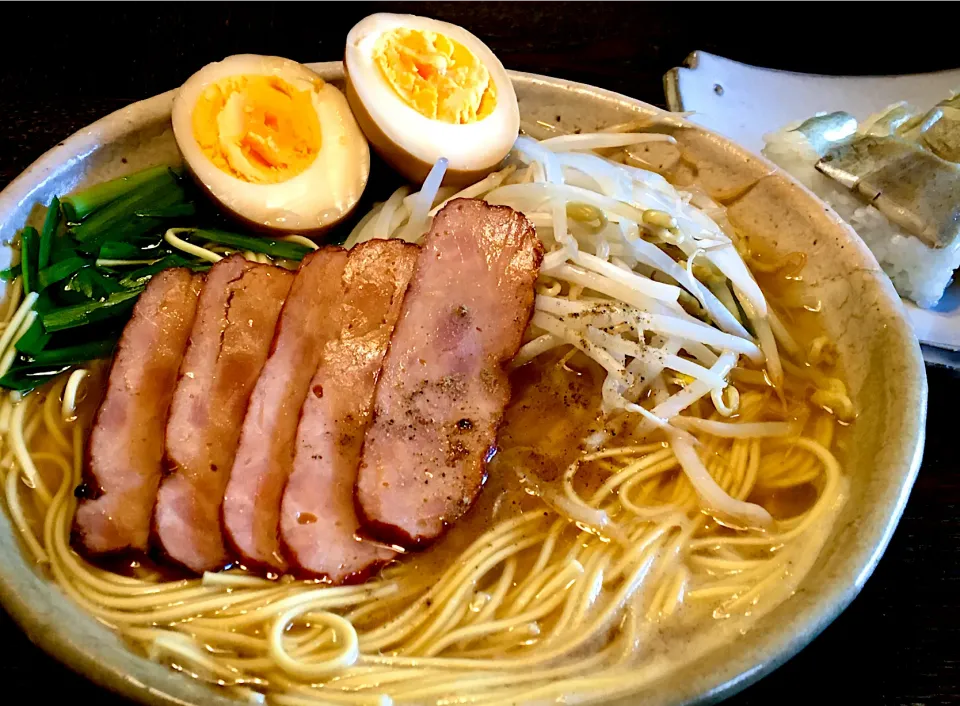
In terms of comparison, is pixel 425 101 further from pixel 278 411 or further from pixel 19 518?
pixel 19 518

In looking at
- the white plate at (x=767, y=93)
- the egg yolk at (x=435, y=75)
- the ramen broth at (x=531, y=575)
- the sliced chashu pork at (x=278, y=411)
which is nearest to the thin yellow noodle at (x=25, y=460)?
the ramen broth at (x=531, y=575)

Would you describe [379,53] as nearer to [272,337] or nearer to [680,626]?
[272,337]

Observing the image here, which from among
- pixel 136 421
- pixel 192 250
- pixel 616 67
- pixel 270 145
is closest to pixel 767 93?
pixel 616 67

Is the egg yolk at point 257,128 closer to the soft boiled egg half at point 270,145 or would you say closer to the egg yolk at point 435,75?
the soft boiled egg half at point 270,145

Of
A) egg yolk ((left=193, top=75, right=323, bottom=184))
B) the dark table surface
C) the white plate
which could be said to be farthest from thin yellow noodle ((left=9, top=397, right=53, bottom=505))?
the white plate

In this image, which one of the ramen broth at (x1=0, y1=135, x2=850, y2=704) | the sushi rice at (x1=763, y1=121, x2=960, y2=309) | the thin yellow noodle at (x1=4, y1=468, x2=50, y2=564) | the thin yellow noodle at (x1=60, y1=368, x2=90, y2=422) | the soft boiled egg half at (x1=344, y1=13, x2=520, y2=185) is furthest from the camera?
the sushi rice at (x1=763, y1=121, x2=960, y2=309)

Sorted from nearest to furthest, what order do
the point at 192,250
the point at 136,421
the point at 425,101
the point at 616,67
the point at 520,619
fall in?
the point at 520,619, the point at 136,421, the point at 192,250, the point at 425,101, the point at 616,67

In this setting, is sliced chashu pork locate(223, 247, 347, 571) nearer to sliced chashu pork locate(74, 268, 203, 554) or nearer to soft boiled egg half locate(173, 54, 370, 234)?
sliced chashu pork locate(74, 268, 203, 554)
